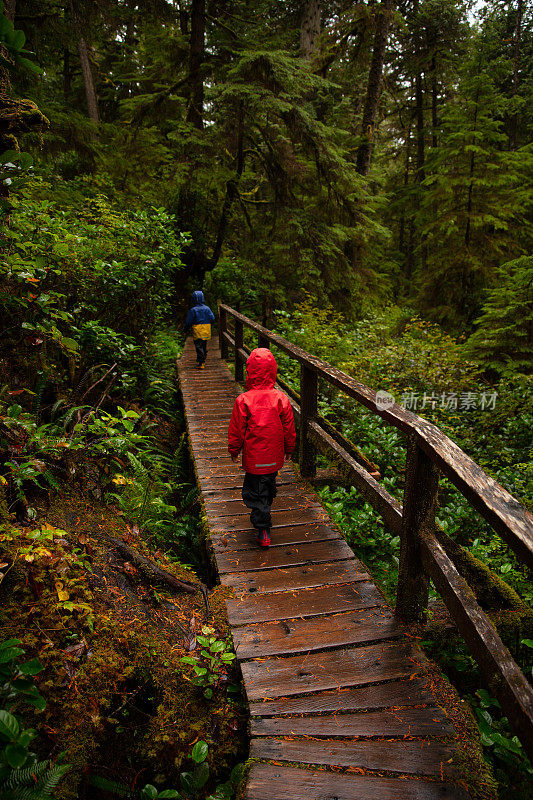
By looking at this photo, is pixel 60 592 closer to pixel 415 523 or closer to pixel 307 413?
pixel 415 523

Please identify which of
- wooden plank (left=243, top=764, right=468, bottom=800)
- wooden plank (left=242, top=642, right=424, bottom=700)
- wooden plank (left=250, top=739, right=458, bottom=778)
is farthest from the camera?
wooden plank (left=242, top=642, right=424, bottom=700)

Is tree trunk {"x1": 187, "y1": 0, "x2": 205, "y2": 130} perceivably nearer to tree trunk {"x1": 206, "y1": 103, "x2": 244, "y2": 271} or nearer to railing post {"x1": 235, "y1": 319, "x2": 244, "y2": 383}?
tree trunk {"x1": 206, "y1": 103, "x2": 244, "y2": 271}

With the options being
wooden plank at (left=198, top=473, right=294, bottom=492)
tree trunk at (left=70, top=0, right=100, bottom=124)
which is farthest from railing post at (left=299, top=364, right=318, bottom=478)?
tree trunk at (left=70, top=0, right=100, bottom=124)

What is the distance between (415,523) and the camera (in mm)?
2586

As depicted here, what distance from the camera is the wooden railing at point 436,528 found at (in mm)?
1643

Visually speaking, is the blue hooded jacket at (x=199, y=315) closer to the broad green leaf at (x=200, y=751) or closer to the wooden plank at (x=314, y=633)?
the wooden plank at (x=314, y=633)

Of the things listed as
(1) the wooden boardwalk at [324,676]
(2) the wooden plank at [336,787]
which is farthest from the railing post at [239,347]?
(2) the wooden plank at [336,787]

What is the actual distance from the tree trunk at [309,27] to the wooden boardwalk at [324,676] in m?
16.9

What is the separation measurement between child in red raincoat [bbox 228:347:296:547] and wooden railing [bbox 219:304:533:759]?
50cm

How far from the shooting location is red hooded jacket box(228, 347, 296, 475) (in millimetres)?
3709

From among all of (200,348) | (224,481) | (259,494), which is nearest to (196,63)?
(200,348)

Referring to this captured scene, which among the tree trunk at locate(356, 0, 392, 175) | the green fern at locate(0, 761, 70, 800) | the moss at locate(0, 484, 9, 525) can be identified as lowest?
the green fern at locate(0, 761, 70, 800)

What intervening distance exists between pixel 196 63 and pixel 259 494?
14089 millimetres

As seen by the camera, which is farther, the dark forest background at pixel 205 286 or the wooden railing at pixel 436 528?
the dark forest background at pixel 205 286
